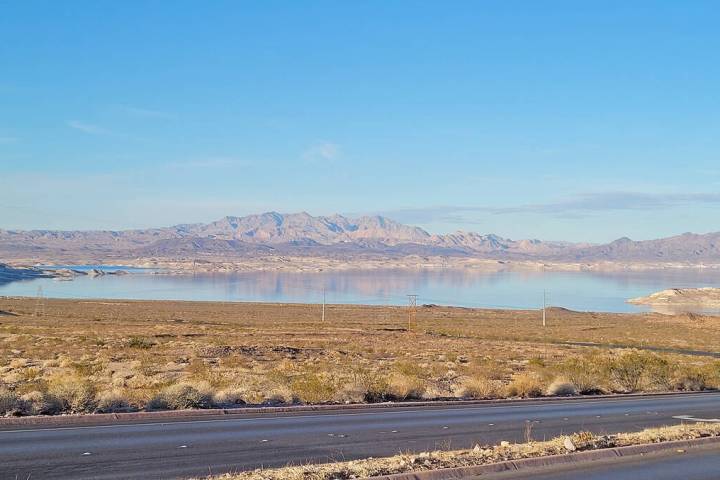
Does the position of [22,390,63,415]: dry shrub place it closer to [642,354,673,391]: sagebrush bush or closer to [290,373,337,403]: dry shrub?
[290,373,337,403]: dry shrub

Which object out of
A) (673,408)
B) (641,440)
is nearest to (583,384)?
(673,408)

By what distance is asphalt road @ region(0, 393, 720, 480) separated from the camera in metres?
10.9

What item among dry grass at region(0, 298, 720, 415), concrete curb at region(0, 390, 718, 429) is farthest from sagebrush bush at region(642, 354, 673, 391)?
concrete curb at region(0, 390, 718, 429)

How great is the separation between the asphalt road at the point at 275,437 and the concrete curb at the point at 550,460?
1841 millimetres

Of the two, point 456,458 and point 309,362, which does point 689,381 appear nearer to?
point 309,362

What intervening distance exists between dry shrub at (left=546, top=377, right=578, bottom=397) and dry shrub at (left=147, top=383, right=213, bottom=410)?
11.1m

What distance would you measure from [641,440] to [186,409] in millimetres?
9522

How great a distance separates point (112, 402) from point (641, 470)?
1128 cm

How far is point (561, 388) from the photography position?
2381 cm

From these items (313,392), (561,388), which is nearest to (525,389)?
(561,388)

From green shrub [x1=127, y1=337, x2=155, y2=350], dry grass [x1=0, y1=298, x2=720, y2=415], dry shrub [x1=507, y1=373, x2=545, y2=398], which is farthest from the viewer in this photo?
green shrub [x1=127, y1=337, x2=155, y2=350]

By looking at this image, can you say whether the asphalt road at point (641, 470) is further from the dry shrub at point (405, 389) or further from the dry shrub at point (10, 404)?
the dry shrub at point (10, 404)

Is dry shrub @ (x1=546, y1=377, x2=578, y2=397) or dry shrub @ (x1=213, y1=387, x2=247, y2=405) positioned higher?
dry shrub @ (x1=213, y1=387, x2=247, y2=405)

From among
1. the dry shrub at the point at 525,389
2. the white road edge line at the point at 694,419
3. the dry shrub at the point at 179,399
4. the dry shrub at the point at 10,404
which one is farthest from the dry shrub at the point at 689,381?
the dry shrub at the point at 10,404
